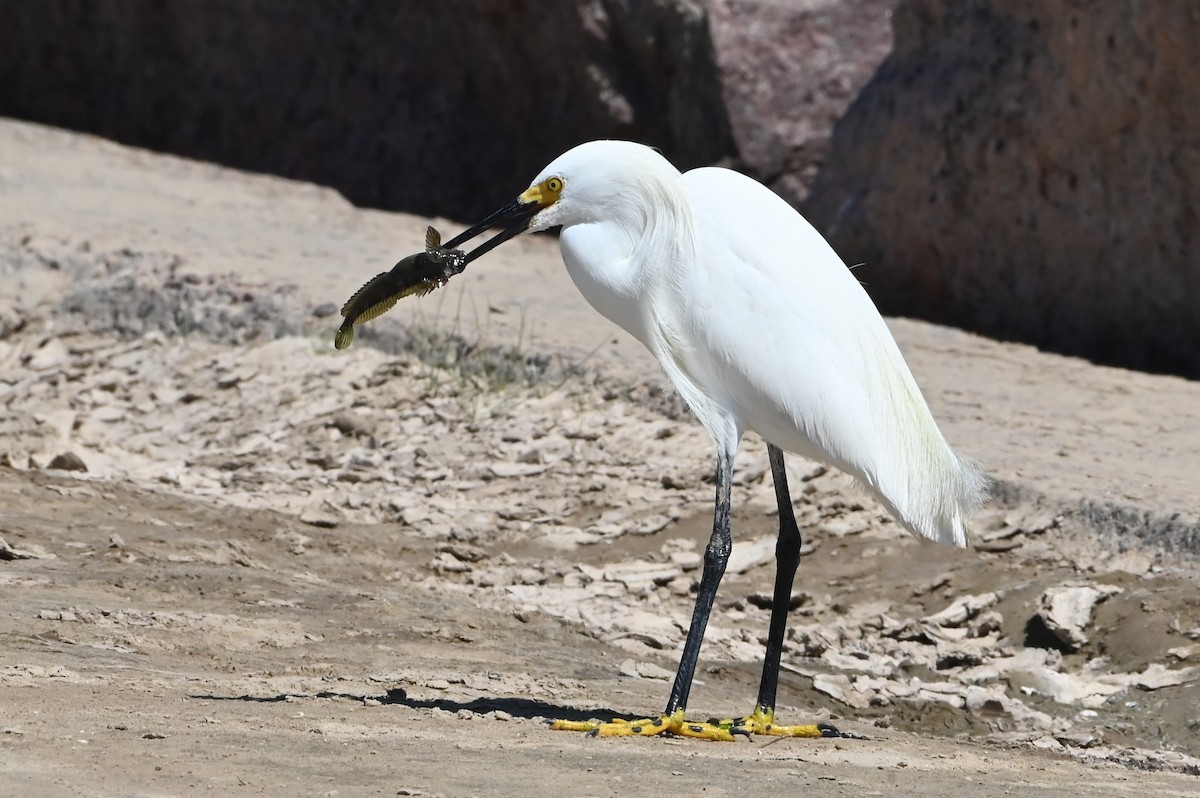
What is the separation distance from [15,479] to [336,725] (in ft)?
9.71

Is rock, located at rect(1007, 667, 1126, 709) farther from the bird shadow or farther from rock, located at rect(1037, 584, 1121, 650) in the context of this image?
the bird shadow

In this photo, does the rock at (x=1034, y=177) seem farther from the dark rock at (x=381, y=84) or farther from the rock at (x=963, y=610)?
the rock at (x=963, y=610)

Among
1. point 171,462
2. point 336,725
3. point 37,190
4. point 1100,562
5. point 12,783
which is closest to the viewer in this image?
point 12,783

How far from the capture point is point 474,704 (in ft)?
15.3

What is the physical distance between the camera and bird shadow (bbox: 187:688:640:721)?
4473mm

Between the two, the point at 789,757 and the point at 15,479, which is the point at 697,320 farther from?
the point at 15,479

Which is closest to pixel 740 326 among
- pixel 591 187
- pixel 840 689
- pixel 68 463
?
pixel 591 187

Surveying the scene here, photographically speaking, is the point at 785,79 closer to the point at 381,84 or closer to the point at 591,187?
the point at 381,84

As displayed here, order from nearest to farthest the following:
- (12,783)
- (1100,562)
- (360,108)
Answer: (12,783), (1100,562), (360,108)

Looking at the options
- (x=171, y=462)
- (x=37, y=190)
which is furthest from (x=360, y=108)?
(x=171, y=462)

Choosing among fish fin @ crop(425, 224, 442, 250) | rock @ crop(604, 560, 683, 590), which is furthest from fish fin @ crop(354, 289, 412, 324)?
rock @ crop(604, 560, 683, 590)

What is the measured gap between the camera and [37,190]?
10398 mm

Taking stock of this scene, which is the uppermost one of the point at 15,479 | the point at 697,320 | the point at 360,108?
the point at 360,108

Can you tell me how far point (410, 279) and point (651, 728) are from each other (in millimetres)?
1391
